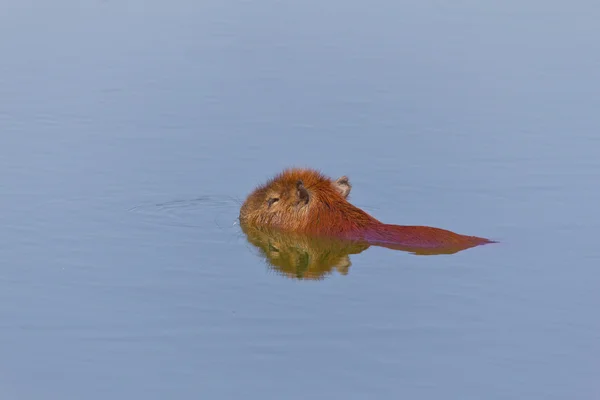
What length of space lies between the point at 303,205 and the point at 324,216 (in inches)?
8.8

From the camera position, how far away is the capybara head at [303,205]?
984 centimetres

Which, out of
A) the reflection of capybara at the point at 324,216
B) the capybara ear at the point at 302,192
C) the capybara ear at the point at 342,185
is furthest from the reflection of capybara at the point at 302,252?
the capybara ear at the point at 342,185

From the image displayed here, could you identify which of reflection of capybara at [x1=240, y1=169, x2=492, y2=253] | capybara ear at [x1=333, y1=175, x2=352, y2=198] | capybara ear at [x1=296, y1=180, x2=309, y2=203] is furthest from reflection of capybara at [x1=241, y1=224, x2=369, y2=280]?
capybara ear at [x1=333, y1=175, x2=352, y2=198]

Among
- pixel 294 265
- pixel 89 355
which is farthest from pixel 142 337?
pixel 294 265

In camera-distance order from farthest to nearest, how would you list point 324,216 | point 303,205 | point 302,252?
point 303,205 → point 324,216 → point 302,252

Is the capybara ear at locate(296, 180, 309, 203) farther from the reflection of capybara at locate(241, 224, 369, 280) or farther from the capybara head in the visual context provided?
the reflection of capybara at locate(241, 224, 369, 280)

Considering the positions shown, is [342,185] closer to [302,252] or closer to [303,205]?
[303,205]

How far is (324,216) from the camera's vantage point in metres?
9.91

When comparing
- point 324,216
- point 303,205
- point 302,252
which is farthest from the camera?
point 303,205

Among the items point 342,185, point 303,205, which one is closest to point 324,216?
point 303,205

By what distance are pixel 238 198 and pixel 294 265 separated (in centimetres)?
141

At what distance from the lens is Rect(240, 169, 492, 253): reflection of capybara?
30.6 ft

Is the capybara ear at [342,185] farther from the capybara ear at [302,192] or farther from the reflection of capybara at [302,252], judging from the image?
the reflection of capybara at [302,252]

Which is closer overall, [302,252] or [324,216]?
[302,252]
